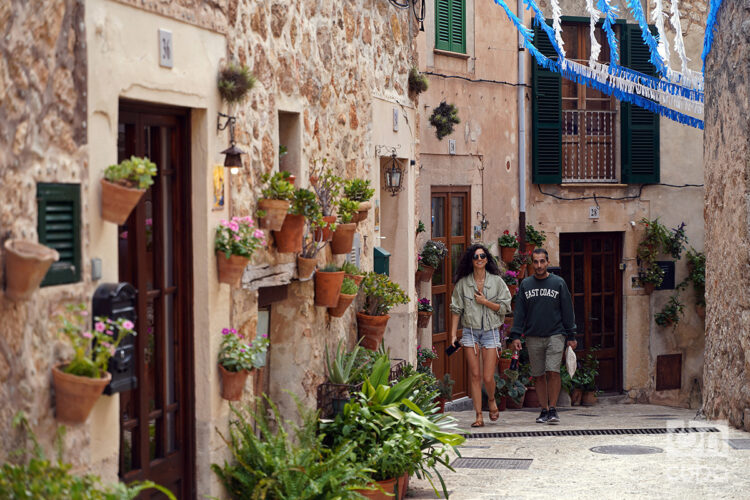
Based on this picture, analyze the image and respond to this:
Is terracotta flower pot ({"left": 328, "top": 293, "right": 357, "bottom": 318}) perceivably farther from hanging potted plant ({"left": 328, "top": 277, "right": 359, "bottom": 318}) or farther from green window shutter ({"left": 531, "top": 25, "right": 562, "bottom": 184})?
green window shutter ({"left": 531, "top": 25, "right": 562, "bottom": 184})

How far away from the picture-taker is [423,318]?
40.9 feet

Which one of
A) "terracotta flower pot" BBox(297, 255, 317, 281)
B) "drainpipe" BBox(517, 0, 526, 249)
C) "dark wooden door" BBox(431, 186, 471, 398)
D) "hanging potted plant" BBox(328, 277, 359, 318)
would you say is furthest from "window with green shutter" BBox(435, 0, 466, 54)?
"terracotta flower pot" BBox(297, 255, 317, 281)

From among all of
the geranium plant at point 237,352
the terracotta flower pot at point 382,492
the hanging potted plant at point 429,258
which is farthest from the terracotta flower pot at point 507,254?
the geranium plant at point 237,352

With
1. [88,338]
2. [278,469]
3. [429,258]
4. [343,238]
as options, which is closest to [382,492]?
[278,469]

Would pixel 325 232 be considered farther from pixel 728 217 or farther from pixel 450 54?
pixel 450 54

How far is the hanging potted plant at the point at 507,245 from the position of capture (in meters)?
14.4

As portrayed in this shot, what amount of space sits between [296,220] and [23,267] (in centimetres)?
290

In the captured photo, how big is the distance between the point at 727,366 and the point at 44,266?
7528mm

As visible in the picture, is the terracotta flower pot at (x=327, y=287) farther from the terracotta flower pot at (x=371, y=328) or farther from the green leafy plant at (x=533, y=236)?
the green leafy plant at (x=533, y=236)

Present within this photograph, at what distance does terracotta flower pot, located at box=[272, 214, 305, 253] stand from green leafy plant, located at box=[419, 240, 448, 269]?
5.95m

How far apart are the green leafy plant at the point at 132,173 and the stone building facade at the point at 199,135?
71mm

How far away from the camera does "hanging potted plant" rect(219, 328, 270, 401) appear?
5895mm

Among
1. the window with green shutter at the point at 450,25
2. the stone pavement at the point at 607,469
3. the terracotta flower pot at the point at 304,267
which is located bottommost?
the stone pavement at the point at 607,469

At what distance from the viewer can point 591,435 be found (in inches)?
376
